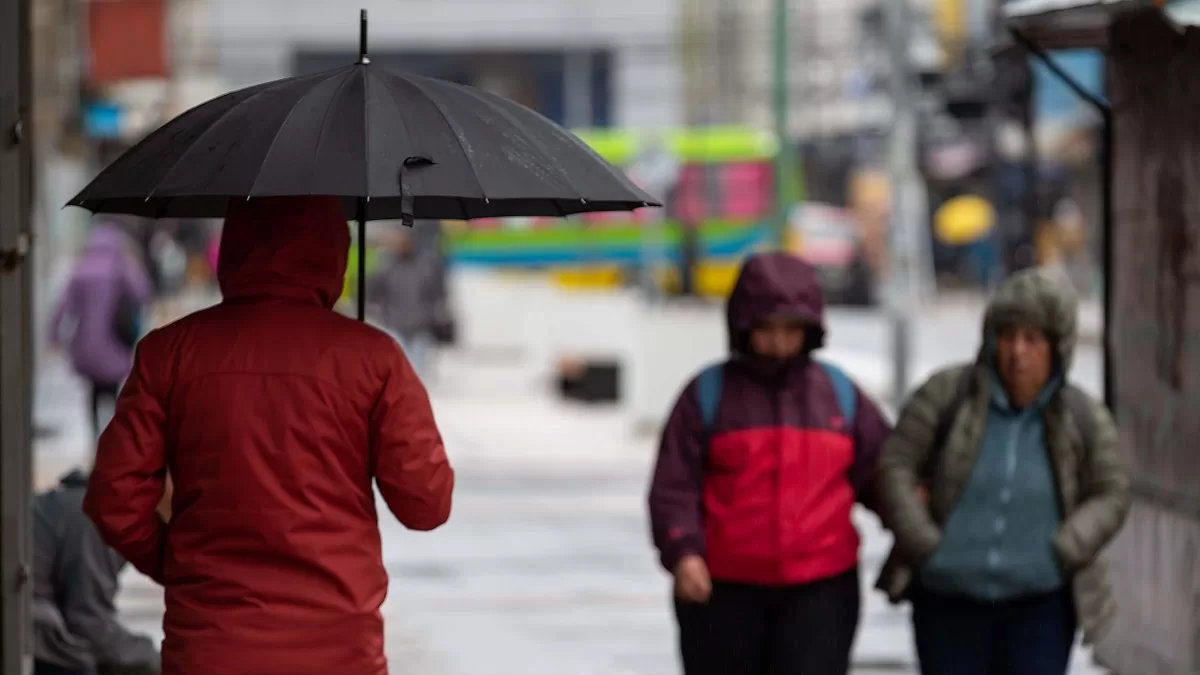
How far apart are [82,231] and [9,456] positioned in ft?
164

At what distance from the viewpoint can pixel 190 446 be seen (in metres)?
4.19

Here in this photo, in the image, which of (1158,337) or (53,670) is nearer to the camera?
(53,670)

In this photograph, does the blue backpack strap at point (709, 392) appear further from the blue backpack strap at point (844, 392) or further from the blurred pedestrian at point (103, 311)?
the blurred pedestrian at point (103, 311)

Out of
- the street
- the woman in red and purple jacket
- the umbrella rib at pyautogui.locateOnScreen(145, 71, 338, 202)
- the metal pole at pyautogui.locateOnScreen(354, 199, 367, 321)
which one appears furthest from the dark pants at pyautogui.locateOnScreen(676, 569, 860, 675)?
Answer: the street

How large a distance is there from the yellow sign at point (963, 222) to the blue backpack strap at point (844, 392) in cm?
5156

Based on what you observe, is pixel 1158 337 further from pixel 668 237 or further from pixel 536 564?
pixel 668 237

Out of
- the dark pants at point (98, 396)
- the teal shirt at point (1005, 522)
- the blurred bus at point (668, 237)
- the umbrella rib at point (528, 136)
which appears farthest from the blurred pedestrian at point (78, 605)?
the blurred bus at point (668, 237)

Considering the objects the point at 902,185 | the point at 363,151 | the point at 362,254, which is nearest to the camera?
the point at 363,151

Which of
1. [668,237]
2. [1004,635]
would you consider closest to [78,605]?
[1004,635]

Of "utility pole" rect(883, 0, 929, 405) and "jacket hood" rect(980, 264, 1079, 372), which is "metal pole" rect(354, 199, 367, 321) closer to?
"jacket hood" rect(980, 264, 1079, 372)

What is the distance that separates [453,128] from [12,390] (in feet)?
6.02

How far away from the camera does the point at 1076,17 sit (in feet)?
24.0

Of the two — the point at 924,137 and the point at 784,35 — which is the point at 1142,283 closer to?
Result: the point at 784,35

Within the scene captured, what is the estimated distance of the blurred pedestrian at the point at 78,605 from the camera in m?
5.75
